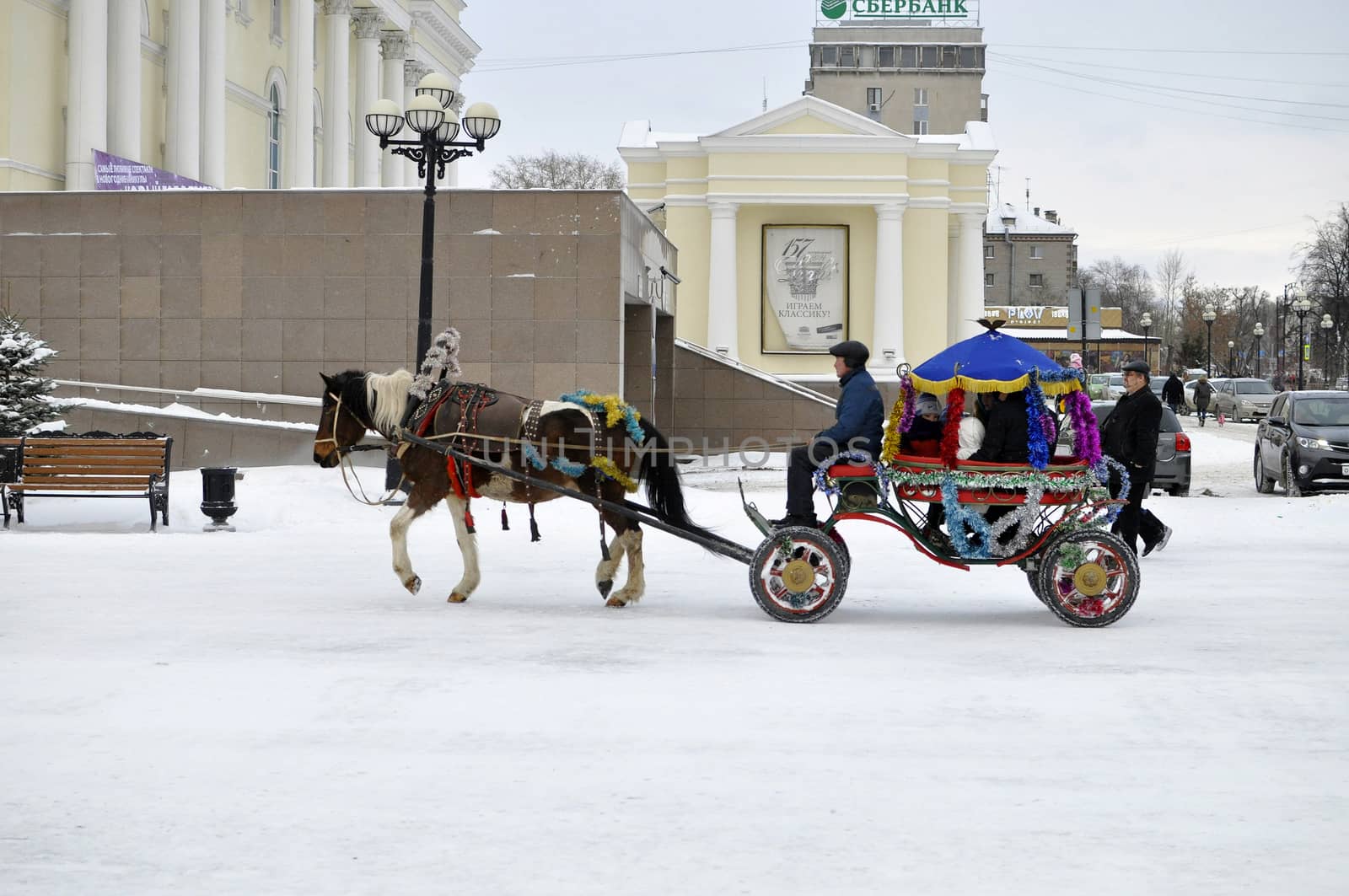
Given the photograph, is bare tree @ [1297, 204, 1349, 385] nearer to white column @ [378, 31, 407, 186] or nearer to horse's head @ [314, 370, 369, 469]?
white column @ [378, 31, 407, 186]

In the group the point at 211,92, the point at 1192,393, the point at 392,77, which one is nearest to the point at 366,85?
the point at 392,77

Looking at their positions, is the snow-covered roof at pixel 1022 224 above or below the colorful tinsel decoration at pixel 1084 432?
above

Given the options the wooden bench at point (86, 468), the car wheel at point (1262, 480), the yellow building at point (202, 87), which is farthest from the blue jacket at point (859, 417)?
the yellow building at point (202, 87)

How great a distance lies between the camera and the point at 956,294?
5172cm

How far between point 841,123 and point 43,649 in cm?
4104

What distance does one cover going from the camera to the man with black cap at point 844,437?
1025 cm

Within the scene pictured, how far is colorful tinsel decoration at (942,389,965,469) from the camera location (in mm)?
10141

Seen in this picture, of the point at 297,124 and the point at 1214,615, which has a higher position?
the point at 297,124

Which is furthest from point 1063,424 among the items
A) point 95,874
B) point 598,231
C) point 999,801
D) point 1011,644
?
point 598,231

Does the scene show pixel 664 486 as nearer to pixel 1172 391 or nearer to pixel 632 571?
pixel 632 571

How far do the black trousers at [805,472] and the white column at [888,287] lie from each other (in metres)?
36.3

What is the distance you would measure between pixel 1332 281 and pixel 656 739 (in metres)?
86.1

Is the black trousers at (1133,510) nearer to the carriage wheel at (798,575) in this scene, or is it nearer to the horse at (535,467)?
the carriage wheel at (798,575)

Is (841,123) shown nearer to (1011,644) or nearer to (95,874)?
(1011,644)
